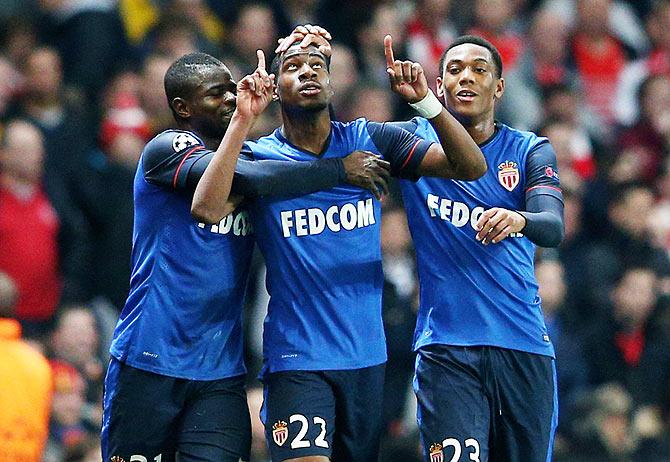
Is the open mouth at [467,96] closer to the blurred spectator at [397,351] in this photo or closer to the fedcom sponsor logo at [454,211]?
the fedcom sponsor logo at [454,211]

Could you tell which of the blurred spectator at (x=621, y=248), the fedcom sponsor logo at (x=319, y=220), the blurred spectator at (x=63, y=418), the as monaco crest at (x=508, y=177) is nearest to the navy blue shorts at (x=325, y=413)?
the fedcom sponsor logo at (x=319, y=220)

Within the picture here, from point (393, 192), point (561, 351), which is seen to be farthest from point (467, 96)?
point (561, 351)

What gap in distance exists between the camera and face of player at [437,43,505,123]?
26.2ft

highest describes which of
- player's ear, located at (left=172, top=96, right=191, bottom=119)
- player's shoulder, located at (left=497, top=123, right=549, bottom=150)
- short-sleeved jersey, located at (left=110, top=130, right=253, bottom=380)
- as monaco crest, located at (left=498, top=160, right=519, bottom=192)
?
player's ear, located at (left=172, top=96, right=191, bottom=119)

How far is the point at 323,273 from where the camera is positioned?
758 centimetres

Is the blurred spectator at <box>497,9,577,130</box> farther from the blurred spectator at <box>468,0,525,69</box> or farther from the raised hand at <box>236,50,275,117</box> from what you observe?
the raised hand at <box>236,50,275,117</box>

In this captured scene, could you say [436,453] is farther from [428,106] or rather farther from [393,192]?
[393,192]

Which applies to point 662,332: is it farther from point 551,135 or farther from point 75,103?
point 75,103

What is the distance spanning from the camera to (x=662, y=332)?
1231 centimetres

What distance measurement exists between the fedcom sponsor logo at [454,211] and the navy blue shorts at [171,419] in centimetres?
143

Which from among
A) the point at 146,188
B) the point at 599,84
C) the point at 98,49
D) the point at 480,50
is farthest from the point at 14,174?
the point at 599,84

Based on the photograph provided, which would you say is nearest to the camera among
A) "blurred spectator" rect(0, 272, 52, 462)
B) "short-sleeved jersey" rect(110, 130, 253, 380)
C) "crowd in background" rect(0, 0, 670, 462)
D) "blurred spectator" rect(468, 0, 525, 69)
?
"short-sleeved jersey" rect(110, 130, 253, 380)

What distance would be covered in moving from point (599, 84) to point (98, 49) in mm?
4911

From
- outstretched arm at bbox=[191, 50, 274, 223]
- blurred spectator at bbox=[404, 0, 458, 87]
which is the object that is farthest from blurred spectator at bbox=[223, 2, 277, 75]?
outstretched arm at bbox=[191, 50, 274, 223]
